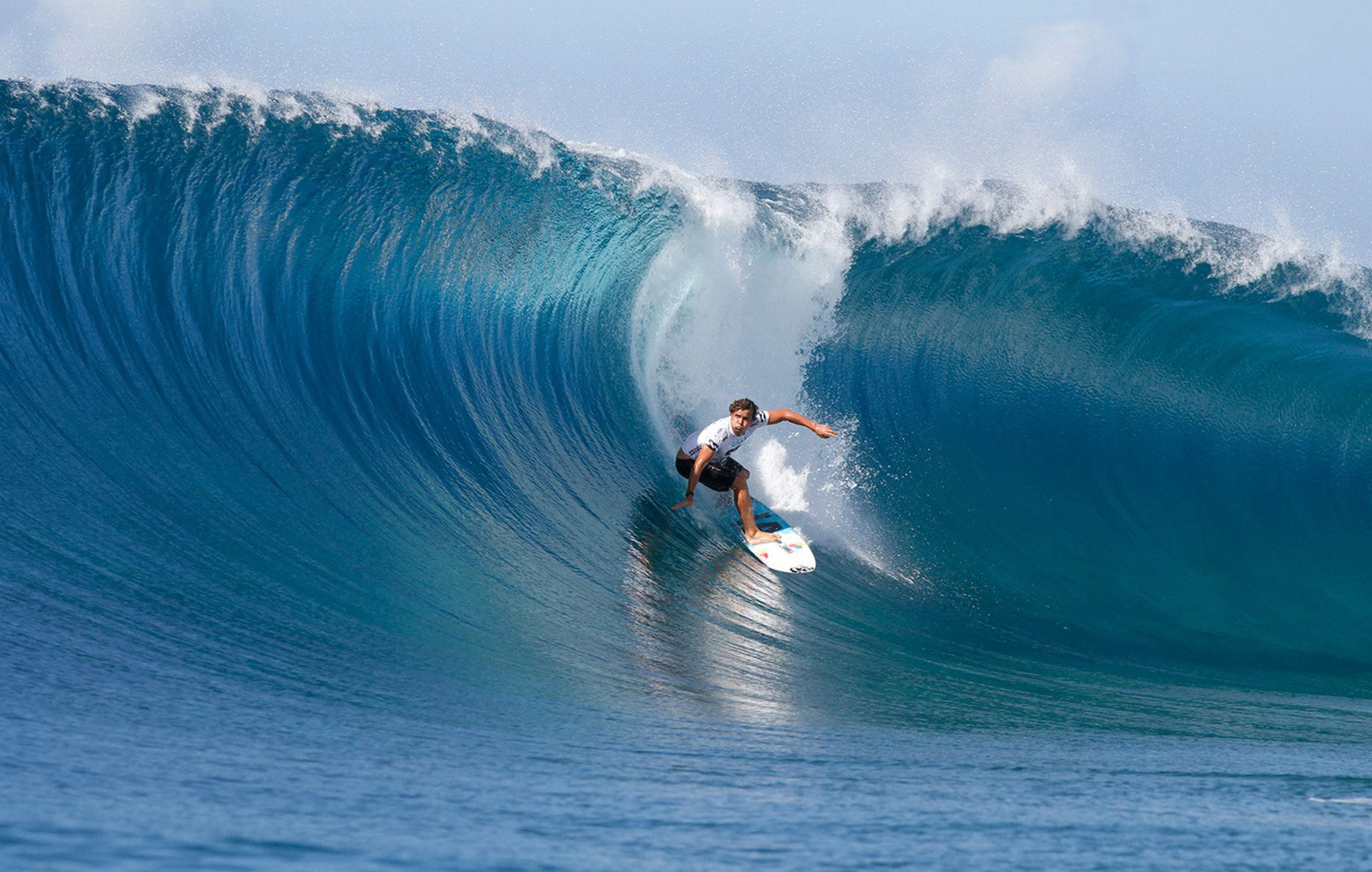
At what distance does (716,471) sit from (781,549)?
2.42 ft

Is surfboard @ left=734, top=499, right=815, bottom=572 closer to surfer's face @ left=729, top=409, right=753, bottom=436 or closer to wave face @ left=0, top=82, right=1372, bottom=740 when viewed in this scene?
wave face @ left=0, top=82, right=1372, bottom=740

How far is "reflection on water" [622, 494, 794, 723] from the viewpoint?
4910 mm

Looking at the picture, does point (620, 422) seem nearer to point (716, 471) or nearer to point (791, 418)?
point (716, 471)

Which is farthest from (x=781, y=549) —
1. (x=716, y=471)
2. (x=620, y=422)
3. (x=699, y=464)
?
(x=620, y=422)

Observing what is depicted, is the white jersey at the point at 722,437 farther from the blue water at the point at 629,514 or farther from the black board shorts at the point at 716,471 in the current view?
the blue water at the point at 629,514

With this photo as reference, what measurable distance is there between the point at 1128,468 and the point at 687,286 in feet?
15.2

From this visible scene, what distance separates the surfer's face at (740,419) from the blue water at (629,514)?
945 millimetres

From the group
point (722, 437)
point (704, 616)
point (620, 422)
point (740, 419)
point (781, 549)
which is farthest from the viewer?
point (620, 422)

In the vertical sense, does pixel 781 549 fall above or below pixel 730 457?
below

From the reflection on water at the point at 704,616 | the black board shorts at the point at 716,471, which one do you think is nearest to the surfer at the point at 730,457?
the black board shorts at the point at 716,471

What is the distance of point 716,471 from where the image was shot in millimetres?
7828

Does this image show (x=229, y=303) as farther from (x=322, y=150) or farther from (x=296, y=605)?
(x=296, y=605)

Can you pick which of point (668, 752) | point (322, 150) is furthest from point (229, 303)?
point (668, 752)

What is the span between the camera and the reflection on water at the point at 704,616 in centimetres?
491
